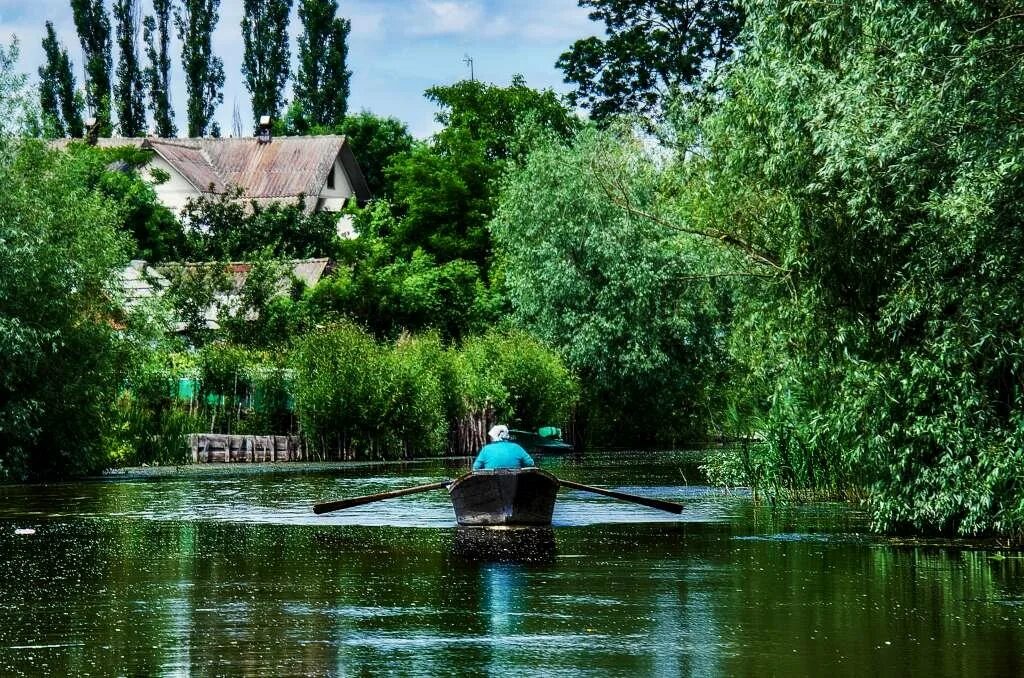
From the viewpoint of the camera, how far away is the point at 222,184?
297 ft

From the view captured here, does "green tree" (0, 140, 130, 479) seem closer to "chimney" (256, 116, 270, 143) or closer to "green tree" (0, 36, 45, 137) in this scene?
"green tree" (0, 36, 45, 137)

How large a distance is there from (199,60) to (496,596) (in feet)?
292

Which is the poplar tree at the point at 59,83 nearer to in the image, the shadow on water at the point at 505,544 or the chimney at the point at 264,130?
the chimney at the point at 264,130

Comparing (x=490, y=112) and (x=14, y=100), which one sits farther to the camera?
(x=490, y=112)

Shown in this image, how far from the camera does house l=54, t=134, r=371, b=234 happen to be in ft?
285

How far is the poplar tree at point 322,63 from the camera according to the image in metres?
99.8

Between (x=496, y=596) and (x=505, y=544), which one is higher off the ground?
(x=505, y=544)

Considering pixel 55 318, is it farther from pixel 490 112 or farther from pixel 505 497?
pixel 490 112

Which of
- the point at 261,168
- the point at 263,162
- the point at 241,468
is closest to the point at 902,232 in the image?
the point at 241,468

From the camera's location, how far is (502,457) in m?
25.4

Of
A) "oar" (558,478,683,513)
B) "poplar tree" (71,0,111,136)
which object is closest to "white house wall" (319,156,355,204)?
"poplar tree" (71,0,111,136)

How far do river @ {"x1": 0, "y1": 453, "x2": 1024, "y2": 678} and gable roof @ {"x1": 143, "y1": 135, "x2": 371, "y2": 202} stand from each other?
61.1 meters

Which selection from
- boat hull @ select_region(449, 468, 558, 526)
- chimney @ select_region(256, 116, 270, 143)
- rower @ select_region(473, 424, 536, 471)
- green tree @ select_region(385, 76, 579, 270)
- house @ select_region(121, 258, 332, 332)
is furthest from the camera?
chimney @ select_region(256, 116, 270, 143)

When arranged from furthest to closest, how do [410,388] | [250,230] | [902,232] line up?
[250,230]
[410,388]
[902,232]
